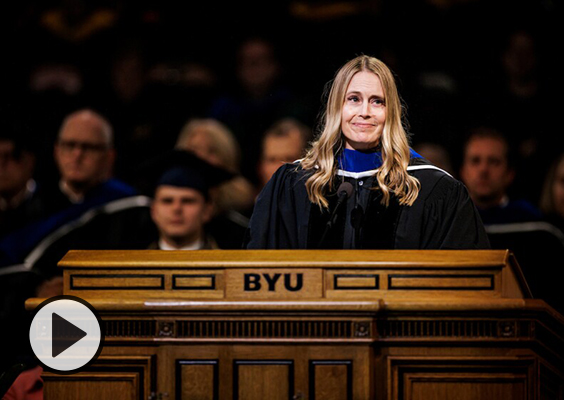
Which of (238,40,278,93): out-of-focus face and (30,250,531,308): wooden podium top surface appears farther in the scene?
(238,40,278,93): out-of-focus face

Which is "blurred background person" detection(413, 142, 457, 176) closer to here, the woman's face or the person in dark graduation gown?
the person in dark graduation gown

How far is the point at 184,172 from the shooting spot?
24.9 feet

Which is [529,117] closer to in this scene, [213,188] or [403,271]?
[213,188]

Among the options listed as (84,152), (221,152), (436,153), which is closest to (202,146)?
(221,152)

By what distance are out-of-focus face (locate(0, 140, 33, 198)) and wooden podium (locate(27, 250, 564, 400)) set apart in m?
4.98

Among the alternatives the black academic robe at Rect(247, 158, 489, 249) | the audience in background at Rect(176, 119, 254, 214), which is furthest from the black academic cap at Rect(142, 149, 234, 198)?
the black academic robe at Rect(247, 158, 489, 249)

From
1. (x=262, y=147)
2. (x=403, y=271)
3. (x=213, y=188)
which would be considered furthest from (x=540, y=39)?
(x=403, y=271)

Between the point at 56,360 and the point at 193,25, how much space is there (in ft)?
18.1

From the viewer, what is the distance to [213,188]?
7.79 meters

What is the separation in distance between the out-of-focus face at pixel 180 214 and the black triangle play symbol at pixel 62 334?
3.48m

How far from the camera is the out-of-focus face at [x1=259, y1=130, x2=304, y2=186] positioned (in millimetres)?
8000

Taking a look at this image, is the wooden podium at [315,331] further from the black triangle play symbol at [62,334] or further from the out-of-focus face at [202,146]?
the out-of-focus face at [202,146]

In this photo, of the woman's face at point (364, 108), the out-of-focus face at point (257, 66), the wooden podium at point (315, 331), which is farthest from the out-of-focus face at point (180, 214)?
the wooden podium at point (315, 331)

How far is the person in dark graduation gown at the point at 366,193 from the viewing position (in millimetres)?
4516
